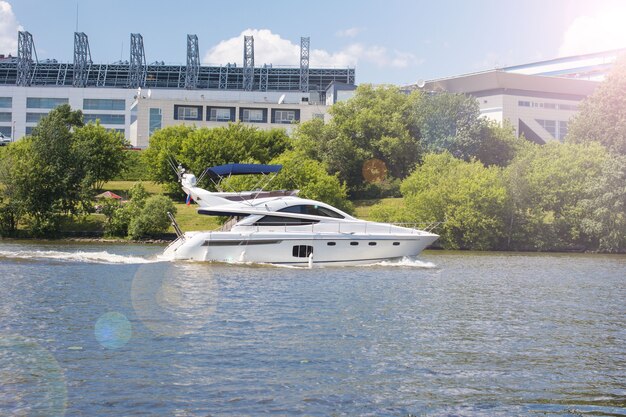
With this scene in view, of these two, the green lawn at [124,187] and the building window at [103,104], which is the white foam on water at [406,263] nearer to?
the green lawn at [124,187]

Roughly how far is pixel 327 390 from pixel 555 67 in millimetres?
148578

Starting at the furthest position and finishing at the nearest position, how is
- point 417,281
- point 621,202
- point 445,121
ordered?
point 445,121 < point 621,202 < point 417,281

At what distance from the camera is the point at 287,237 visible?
41.4 meters

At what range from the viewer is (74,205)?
72.1 meters

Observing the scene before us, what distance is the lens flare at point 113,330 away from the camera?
20000 millimetres

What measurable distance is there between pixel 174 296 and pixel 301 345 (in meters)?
9.76

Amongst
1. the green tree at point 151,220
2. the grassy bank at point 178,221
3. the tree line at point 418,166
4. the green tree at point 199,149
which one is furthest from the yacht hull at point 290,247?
the green tree at point 199,149

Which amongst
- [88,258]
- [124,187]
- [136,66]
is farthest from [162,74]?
[88,258]

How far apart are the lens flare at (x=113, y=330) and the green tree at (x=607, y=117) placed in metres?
67.8

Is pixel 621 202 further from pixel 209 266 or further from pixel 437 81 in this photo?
pixel 437 81

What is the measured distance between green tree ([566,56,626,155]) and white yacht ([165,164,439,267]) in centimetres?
4642

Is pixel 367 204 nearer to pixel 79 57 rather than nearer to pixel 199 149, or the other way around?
pixel 199 149

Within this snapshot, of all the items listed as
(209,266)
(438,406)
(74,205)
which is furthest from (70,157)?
(438,406)

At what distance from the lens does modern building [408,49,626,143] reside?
113 metres
